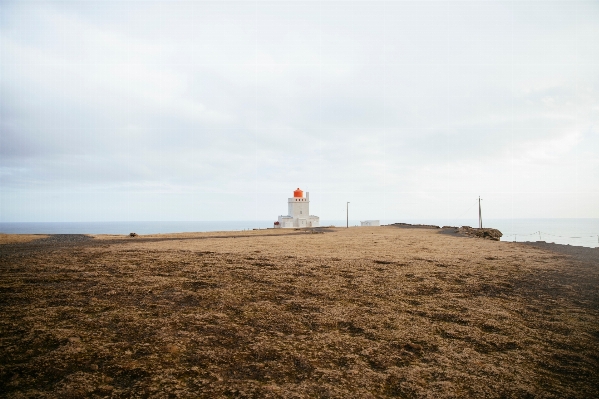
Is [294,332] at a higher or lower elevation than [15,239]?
lower

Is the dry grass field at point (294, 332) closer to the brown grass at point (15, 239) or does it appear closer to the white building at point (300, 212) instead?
the brown grass at point (15, 239)

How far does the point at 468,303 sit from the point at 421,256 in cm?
573

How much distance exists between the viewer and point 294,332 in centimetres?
559

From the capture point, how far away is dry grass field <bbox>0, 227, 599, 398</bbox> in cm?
408

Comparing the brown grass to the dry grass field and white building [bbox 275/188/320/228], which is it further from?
white building [bbox 275/188/320/228]

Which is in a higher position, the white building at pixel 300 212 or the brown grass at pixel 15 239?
the white building at pixel 300 212

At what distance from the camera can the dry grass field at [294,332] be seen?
161 inches

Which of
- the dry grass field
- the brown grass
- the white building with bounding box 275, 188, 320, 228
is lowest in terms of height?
the dry grass field

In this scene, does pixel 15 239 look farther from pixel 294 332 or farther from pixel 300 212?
pixel 300 212

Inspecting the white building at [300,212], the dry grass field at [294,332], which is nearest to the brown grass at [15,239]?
the dry grass field at [294,332]

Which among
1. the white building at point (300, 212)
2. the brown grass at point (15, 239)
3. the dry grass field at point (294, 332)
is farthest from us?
the white building at point (300, 212)

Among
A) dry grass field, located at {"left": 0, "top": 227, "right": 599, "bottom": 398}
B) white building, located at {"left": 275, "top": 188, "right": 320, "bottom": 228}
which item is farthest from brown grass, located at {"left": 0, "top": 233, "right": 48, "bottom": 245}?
white building, located at {"left": 275, "top": 188, "right": 320, "bottom": 228}

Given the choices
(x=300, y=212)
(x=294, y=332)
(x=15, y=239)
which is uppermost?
(x=300, y=212)

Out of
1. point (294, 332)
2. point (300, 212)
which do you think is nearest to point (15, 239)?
point (294, 332)
